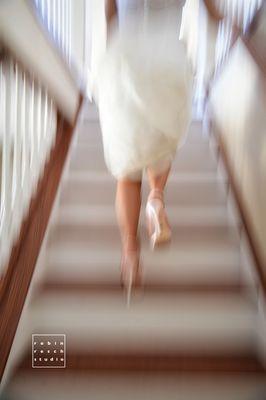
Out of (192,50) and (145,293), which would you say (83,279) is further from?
(192,50)

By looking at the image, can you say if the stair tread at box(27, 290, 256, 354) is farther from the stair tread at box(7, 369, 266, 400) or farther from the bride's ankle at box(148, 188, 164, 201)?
the bride's ankle at box(148, 188, 164, 201)

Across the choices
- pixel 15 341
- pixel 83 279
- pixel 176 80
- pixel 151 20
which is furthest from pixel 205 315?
pixel 151 20

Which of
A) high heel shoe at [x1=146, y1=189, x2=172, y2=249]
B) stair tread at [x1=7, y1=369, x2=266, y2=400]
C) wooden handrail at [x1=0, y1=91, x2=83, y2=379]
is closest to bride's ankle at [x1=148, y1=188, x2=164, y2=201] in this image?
high heel shoe at [x1=146, y1=189, x2=172, y2=249]

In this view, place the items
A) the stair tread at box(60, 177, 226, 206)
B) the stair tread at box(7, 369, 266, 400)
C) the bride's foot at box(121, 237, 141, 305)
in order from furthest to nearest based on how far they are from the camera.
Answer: the stair tread at box(60, 177, 226, 206), the bride's foot at box(121, 237, 141, 305), the stair tread at box(7, 369, 266, 400)

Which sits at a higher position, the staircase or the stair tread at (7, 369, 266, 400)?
the staircase

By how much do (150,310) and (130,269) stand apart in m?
0.09

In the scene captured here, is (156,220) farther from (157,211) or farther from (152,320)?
(152,320)

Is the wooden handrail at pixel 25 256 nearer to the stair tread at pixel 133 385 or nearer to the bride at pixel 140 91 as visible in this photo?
the stair tread at pixel 133 385

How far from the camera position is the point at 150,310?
0.75m

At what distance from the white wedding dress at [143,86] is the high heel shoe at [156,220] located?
0.34 feet

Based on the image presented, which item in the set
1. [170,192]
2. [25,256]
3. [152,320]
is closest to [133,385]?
[152,320]

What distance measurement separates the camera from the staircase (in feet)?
2.12

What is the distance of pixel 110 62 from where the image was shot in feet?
2.32

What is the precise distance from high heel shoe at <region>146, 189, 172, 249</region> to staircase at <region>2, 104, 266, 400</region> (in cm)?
2
